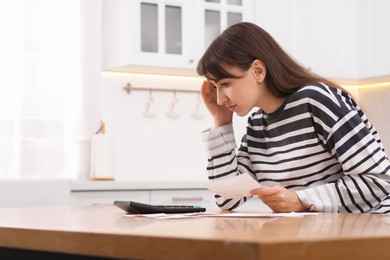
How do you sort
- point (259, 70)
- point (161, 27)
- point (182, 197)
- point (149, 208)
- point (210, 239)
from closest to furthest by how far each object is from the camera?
point (210, 239) → point (149, 208) → point (259, 70) → point (182, 197) → point (161, 27)

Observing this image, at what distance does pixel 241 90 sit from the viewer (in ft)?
7.46

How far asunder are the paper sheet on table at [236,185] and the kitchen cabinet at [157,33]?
7.18 feet

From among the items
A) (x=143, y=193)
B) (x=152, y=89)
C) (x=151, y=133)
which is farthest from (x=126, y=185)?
(x=152, y=89)

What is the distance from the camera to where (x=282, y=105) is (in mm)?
2271

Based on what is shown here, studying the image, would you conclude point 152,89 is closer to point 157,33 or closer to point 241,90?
point 157,33

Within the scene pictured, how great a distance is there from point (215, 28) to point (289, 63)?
6.79 ft

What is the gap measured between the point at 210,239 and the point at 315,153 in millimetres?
1218

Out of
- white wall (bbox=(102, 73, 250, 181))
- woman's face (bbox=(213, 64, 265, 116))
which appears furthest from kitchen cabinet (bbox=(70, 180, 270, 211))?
woman's face (bbox=(213, 64, 265, 116))

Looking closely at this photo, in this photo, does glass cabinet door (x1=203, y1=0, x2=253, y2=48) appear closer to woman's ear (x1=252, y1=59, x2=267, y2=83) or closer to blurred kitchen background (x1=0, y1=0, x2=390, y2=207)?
blurred kitchen background (x1=0, y1=0, x2=390, y2=207)

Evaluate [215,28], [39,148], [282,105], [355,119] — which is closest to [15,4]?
[39,148]

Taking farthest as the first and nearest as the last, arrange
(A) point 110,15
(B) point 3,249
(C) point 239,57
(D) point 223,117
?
(A) point 110,15 → (D) point 223,117 → (C) point 239,57 → (B) point 3,249

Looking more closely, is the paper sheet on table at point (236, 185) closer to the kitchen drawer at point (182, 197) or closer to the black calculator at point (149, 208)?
the black calculator at point (149, 208)

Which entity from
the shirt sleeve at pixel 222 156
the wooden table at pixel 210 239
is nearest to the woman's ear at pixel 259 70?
the shirt sleeve at pixel 222 156

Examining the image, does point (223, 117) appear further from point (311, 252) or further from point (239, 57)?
point (311, 252)
